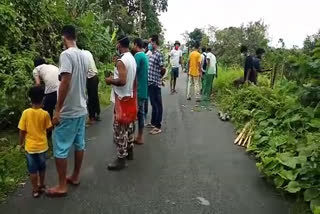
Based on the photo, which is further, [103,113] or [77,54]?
[103,113]

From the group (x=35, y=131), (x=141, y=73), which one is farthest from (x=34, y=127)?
(x=141, y=73)

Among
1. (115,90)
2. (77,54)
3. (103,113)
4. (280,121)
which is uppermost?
(77,54)

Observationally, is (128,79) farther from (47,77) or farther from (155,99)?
(155,99)

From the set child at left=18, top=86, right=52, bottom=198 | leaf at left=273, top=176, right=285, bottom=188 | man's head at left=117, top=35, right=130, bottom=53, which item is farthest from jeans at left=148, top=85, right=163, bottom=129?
child at left=18, top=86, right=52, bottom=198

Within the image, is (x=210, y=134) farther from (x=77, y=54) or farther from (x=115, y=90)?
(x=77, y=54)

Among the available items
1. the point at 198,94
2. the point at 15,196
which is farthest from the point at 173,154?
the point at 198,94

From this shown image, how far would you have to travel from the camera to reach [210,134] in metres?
8.61

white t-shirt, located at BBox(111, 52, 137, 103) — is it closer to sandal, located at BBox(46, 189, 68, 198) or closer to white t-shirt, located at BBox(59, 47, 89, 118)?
white t-shirt, located at BBox(59, 47, 89, 118)

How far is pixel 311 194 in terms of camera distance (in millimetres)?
4613

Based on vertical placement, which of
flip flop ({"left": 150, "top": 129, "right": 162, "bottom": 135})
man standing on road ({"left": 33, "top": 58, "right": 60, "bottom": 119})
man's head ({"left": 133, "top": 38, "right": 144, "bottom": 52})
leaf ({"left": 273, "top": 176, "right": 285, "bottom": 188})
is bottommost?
flip flop ({"left": 150, "top": 129, "right": 162, "bottom": 135})

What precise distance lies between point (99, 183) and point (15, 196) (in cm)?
107

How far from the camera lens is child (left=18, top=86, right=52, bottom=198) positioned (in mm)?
4727

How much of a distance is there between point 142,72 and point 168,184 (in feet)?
7.23

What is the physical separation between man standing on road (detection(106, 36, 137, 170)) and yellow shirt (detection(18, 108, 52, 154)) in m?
1.24
